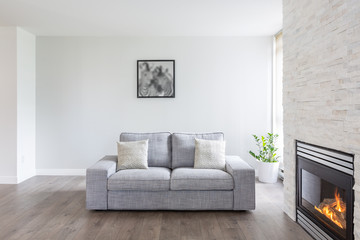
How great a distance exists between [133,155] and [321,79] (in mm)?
2455

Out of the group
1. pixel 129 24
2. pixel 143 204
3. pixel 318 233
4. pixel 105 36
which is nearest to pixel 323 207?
pixel 318 233

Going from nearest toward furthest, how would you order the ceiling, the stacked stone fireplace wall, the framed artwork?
the stacked stone fireplace wall
the ceiling
the framed artwork

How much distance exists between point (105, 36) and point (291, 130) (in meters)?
3.68

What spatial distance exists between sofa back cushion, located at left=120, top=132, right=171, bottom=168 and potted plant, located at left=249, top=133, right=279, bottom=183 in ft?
5.16

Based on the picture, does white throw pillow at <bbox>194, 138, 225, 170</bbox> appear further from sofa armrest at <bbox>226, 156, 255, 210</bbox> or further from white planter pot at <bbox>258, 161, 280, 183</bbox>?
white planter pot at <bbox>258, 161, 280, 183</bbox>

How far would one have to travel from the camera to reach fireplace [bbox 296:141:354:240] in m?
2.10

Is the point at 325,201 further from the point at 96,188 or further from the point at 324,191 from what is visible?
the point at 96,188

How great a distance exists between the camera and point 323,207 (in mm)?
2539

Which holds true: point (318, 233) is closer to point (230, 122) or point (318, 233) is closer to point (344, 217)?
point (344, 217)

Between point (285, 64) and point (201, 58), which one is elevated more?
point (201, 58)

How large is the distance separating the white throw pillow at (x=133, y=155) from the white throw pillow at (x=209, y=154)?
0.71 meters

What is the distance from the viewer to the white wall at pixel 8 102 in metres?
4.65

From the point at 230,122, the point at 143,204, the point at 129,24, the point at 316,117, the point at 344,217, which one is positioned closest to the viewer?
the point at 344,217

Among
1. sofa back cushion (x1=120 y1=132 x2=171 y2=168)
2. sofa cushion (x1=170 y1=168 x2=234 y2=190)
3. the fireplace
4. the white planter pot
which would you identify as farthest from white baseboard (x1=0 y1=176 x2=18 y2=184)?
the fireplace
